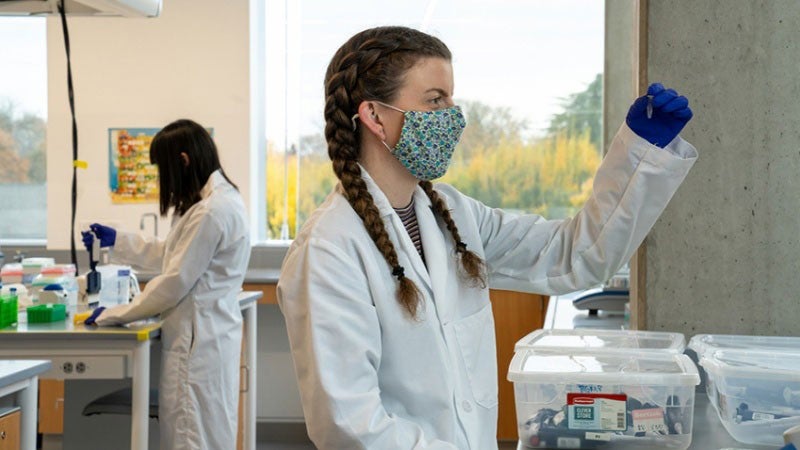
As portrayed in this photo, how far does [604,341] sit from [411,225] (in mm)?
406

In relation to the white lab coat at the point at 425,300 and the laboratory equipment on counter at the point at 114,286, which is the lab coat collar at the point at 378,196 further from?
the laboratory equipment on counter at the point at 114,286

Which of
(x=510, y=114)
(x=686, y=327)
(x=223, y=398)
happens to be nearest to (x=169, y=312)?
(x=223, y=398)

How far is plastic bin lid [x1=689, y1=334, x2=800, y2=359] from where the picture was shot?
5.56ft

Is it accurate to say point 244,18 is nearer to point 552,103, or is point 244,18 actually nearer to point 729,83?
point 552,103

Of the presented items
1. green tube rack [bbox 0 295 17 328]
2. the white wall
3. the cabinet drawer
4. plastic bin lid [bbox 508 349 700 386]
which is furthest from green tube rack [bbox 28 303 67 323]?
plastic bin lid [bbox 508 349 700 386]

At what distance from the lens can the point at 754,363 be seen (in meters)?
1.52

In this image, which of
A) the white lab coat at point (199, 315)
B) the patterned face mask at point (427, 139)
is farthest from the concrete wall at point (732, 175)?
the white lab coat at point (199, 315)

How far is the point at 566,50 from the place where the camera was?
535cm

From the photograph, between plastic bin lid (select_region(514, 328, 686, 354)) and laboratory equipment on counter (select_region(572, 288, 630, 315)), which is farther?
laboratory equipment on counter (select_region(572, 288, 630, 315))

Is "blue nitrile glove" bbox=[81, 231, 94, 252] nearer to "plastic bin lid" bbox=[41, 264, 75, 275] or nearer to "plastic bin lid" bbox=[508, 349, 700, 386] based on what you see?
"plastic bin lid" bbox=[41, 264, 75, 275]

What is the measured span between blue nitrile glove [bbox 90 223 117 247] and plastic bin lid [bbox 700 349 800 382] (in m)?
3.15

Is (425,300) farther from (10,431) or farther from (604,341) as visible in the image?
(10,431)

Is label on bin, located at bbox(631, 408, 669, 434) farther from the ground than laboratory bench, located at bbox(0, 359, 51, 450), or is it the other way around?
label on bin, located at bbox(631, 408, 669, 434)

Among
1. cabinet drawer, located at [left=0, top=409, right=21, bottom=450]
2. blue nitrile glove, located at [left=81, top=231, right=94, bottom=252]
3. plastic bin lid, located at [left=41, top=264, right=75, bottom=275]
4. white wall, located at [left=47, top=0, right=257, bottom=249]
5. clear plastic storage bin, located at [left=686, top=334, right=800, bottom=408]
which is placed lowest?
cabinet drawer, located at [left=0, top=409, right=21, bottom=450]
